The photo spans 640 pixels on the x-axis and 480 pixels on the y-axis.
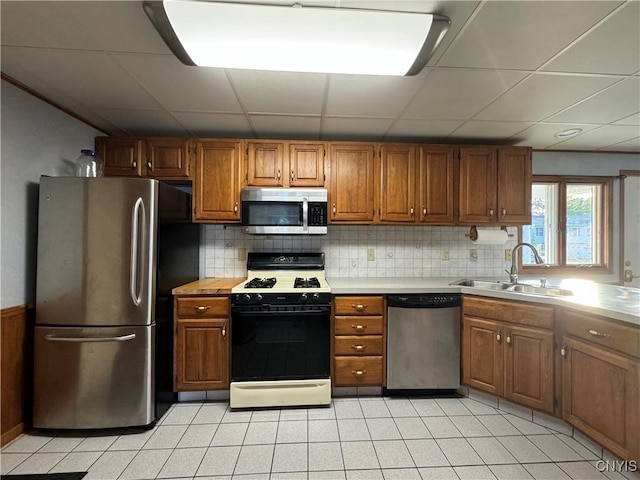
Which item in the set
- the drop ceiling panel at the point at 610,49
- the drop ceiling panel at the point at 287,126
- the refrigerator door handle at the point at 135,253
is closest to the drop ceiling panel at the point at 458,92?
the drop ceiling panel at the point at 610,49

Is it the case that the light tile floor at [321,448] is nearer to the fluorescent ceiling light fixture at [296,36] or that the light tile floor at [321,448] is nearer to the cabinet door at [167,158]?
the cabinet door at [167,158]

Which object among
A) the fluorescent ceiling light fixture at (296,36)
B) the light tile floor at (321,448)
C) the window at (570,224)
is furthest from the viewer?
the window at (570,224)

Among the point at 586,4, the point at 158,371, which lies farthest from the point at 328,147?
the point at 158,371

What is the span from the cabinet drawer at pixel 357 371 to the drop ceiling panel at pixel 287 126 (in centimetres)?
199

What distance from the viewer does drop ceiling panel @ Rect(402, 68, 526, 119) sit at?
1.74 meters

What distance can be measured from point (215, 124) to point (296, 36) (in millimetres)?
1420

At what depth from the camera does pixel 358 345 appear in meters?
2.38

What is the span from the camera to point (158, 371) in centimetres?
210

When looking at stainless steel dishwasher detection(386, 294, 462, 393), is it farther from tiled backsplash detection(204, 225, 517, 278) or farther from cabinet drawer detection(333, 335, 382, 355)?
tiled backsplash detection(204, 225, 517, 278)

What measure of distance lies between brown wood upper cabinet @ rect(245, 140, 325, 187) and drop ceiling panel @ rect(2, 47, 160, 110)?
0.85m

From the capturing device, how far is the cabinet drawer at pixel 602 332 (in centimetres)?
152

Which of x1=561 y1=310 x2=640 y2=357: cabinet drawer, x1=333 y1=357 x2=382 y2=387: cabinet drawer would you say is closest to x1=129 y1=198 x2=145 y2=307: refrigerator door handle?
x1=333 y1=357 x2=382 y2=387: cabinet drawer

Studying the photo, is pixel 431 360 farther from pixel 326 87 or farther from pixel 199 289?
pixel 326 87

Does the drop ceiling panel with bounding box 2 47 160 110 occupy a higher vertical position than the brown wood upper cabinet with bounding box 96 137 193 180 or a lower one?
higher
